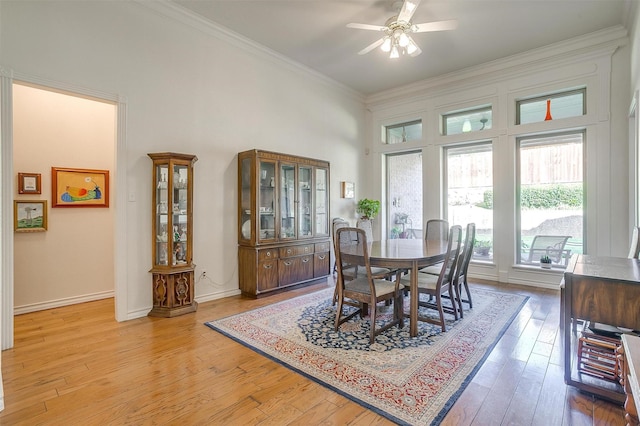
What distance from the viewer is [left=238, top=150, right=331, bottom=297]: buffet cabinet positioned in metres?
4.09

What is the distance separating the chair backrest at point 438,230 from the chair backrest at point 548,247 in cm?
170

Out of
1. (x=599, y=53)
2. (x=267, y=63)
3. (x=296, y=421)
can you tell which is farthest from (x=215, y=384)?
(x=599, y=53)

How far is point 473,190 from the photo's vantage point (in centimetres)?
540

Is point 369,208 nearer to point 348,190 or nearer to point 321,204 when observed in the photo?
point 348,190

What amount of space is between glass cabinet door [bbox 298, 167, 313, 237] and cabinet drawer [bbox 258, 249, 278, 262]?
1.74 feet

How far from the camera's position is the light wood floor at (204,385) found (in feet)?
5.83

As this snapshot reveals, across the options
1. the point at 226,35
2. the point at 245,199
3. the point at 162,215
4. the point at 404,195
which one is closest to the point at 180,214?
the point at 162,215

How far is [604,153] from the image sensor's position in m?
4.16

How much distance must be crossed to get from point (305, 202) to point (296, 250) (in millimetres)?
769

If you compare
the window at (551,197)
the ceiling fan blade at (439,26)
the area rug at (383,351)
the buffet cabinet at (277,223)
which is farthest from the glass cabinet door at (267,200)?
the window at (551,197)

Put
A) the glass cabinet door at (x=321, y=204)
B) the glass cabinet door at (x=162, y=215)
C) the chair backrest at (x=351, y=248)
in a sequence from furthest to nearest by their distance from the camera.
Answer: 1. the glass cabinet door at (x=321, y=204)
2. the glass cabinet door at (x=162, y=215)
3. the chair backrest at (x=351, y=248)

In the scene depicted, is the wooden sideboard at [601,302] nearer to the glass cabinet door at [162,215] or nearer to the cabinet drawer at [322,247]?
the cabinet drawer at [322,247]

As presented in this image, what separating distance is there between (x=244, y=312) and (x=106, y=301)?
2001 millimetres

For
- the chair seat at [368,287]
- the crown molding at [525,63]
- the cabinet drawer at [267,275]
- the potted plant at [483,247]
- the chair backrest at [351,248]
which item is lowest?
the cabinet drawer at [267,275]
